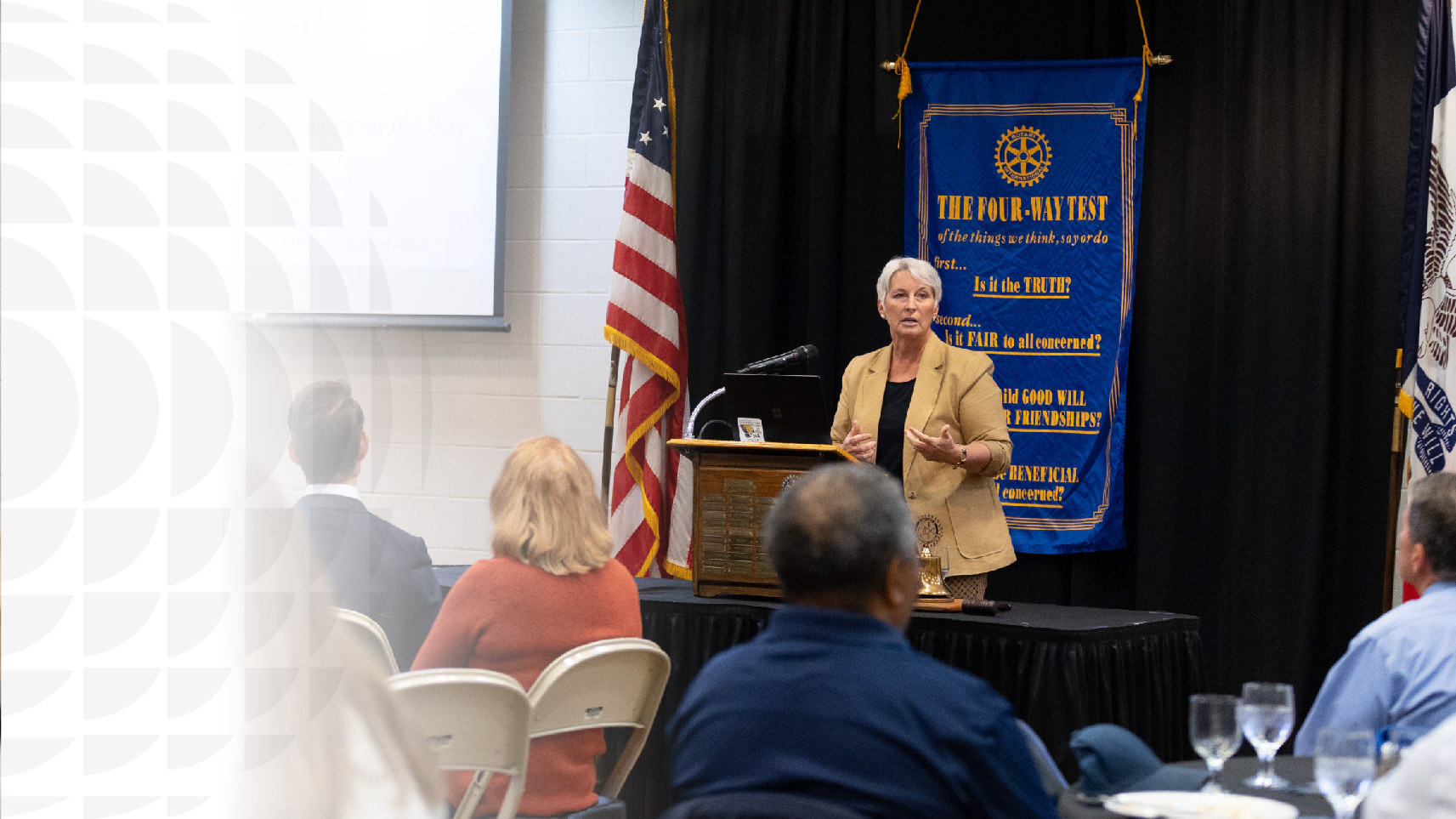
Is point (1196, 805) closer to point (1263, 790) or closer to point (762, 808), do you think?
point (1263, 790)

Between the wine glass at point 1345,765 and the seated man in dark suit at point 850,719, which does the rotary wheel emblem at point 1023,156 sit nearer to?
the wine glass at point 1345,765

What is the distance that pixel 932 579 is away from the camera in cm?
329

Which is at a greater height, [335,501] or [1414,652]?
[335,501]

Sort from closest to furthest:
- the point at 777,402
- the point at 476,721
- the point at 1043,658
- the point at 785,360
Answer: the point at 476,721 → the point at 1043,658 → the point at 777,402 → the point at 785,360

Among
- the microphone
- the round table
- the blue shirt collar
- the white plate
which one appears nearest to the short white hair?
the microphone

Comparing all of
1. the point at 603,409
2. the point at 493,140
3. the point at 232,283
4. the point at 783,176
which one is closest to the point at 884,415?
the point at 783,176

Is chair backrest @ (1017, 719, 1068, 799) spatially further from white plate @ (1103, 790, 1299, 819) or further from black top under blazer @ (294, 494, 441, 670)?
black top under blazer @ (294, 494, 441, 670)

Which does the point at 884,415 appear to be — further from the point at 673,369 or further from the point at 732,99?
the point at 732,99

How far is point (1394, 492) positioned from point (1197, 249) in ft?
3.38

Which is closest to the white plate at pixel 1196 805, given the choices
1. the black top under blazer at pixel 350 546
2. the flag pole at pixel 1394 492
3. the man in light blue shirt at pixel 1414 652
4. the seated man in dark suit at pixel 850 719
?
the man in light blue shirt at pixel 1414 652

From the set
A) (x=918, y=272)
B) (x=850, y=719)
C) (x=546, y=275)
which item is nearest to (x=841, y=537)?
(x=850, y=719)

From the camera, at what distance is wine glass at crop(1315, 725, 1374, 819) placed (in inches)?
58.8

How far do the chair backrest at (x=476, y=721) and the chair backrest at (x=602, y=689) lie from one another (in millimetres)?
99

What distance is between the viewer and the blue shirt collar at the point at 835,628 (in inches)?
50.2
